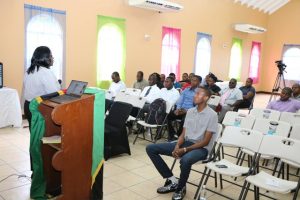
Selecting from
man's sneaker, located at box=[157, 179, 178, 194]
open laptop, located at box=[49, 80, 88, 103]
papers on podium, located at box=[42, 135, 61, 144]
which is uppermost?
open laptop, located at box=[49, 80, 88, 103]

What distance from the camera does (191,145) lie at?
3.23 meters

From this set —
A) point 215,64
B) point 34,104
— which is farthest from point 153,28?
point 34,104

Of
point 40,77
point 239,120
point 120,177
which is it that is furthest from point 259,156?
point 40,77

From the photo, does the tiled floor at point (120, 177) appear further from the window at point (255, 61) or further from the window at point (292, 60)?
the window at point (292, 60)

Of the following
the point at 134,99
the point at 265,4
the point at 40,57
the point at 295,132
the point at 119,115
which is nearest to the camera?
the point at 40,57

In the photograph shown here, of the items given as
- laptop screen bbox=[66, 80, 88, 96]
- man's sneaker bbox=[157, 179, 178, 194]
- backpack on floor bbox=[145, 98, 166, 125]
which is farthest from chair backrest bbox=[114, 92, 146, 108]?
laptop screen bbox=[66, 80, 88, 96]

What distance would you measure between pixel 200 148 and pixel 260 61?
1126 cm

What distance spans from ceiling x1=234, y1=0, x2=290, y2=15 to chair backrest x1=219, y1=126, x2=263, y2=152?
9183 mm

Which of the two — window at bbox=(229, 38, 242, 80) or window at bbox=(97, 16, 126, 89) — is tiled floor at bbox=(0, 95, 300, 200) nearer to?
window at bbox=(97, 16, 126, 89)

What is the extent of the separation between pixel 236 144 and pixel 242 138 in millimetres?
85

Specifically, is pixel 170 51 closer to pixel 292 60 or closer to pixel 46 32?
pixel 46 32

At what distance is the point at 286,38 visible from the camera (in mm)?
12727

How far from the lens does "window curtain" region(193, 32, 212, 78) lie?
1001cm

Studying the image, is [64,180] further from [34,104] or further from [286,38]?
[286,38]
